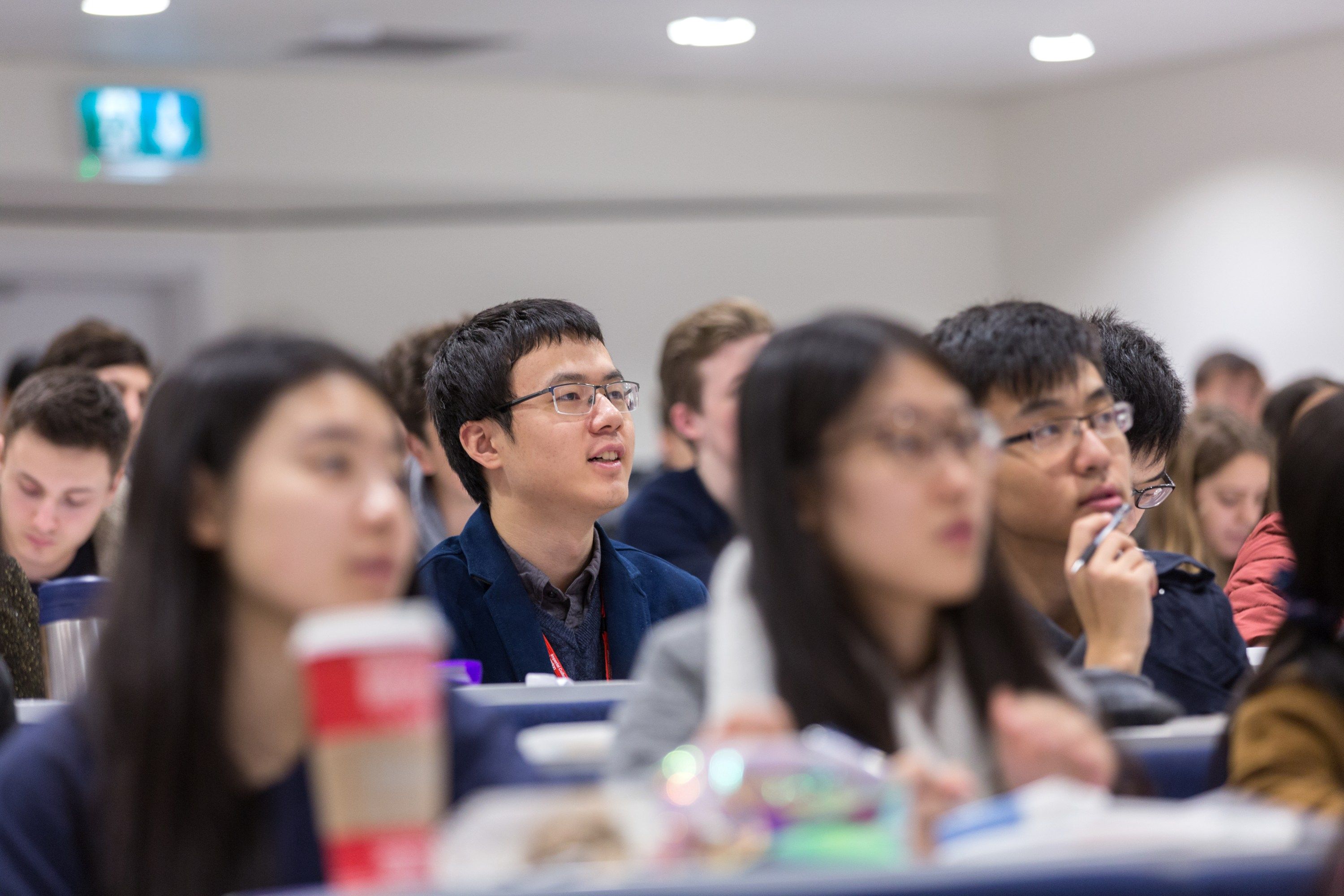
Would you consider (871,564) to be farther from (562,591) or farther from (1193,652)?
(562,591)

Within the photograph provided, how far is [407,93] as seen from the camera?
6703 millimetres

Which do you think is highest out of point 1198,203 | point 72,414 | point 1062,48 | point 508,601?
point 1062,48

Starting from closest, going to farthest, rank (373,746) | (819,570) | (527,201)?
1. (373,746)
2. (819,570)
3. (527,201)

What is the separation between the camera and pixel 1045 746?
122 cm

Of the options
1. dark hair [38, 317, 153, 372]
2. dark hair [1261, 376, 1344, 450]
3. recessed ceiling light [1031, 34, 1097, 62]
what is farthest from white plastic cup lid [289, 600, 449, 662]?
recessed ceiling light [1031, 34, 1097, 62]

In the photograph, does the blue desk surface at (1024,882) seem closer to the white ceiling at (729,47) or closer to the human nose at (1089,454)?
the human nose at (1089,454)

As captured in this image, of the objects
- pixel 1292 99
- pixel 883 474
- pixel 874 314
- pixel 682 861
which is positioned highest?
pixel 1292 99

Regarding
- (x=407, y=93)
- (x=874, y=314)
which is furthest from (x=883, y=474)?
(x=407, y=93)

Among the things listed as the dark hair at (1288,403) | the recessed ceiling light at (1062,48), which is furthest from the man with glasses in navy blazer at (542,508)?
the recessed ceiling light at (1062,48)

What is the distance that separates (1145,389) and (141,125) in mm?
4684

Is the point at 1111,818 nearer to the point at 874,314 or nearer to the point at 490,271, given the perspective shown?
the point at 874,314

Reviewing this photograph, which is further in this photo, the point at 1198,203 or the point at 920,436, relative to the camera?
the point at 1198,203

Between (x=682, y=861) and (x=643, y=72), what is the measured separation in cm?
611

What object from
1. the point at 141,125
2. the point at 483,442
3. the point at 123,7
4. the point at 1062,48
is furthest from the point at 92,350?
the point at 1062,48
